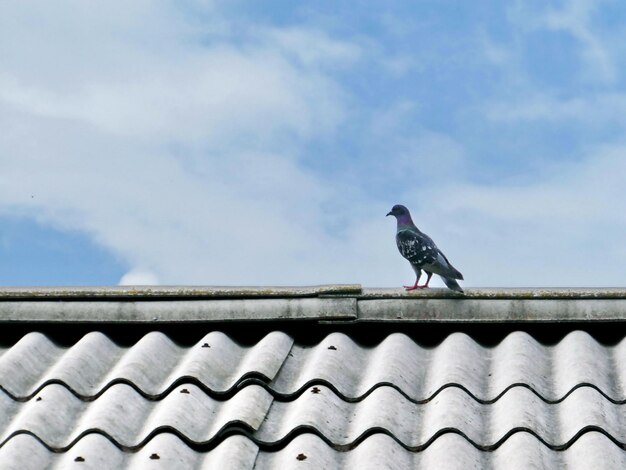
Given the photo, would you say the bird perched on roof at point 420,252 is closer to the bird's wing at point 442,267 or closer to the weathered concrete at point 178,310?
the bird's wing at point 442,267

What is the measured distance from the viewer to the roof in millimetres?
2896

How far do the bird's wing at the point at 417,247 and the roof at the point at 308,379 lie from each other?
6.18 feet

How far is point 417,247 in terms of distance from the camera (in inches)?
236

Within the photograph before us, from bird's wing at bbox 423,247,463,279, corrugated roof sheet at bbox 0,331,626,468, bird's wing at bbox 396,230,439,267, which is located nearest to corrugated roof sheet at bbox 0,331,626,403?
corrugated roof sheet at bbox 0,331,626,468

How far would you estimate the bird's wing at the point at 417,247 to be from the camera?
5840 mm

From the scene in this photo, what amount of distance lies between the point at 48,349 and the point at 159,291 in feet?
1.49

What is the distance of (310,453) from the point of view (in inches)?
112

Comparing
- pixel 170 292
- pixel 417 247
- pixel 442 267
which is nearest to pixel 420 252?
pixel 417 247

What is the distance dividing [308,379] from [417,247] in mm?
2757

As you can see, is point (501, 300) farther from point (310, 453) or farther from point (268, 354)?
point (310, 453)

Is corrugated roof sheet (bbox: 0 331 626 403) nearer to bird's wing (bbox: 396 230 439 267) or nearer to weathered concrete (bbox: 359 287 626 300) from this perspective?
weathered concrete (bbox: 359 287 626 300)

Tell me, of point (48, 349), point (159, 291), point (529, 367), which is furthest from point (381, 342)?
point (48, 349)

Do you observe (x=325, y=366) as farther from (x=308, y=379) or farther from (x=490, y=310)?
(x=490, y=310)

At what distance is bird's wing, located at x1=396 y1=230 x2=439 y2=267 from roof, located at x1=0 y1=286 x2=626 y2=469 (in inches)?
74.1
